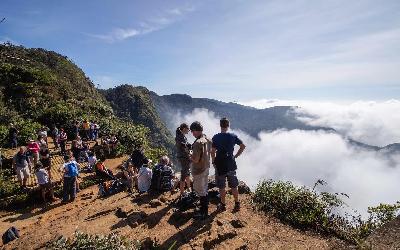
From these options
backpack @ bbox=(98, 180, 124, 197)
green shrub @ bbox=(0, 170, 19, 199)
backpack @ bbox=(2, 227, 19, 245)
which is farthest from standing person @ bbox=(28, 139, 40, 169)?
backpack @ bbox=(2, 227, 19, 245)

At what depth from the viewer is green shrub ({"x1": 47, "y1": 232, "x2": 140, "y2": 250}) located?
715 centimetres

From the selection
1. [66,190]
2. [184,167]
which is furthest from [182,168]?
[66,190]

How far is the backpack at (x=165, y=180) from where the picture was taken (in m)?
11.4

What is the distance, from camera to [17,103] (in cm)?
3391

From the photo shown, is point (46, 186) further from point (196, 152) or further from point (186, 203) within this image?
point (196, 152)

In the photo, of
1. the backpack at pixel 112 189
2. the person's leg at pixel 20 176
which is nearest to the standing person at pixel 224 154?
the backpack at pixel 112 189

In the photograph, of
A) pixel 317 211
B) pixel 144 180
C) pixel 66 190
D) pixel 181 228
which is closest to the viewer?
pixel 181 228

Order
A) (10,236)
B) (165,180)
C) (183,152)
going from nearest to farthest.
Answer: (10,236), (183,152), (165,180)

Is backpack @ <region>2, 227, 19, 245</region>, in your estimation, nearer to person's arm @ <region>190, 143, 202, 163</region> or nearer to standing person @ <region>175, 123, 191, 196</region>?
standing person @ <region>175, 123, 191, 196</region>

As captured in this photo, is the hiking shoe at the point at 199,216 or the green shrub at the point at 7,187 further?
the green shrub at the point at 7,187

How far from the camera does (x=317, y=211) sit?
30.2 feet

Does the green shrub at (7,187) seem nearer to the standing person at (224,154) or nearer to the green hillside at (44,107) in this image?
the green hillside at (44,107)

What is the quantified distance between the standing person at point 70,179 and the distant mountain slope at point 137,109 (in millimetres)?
74135

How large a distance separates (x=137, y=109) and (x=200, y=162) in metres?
89.7
